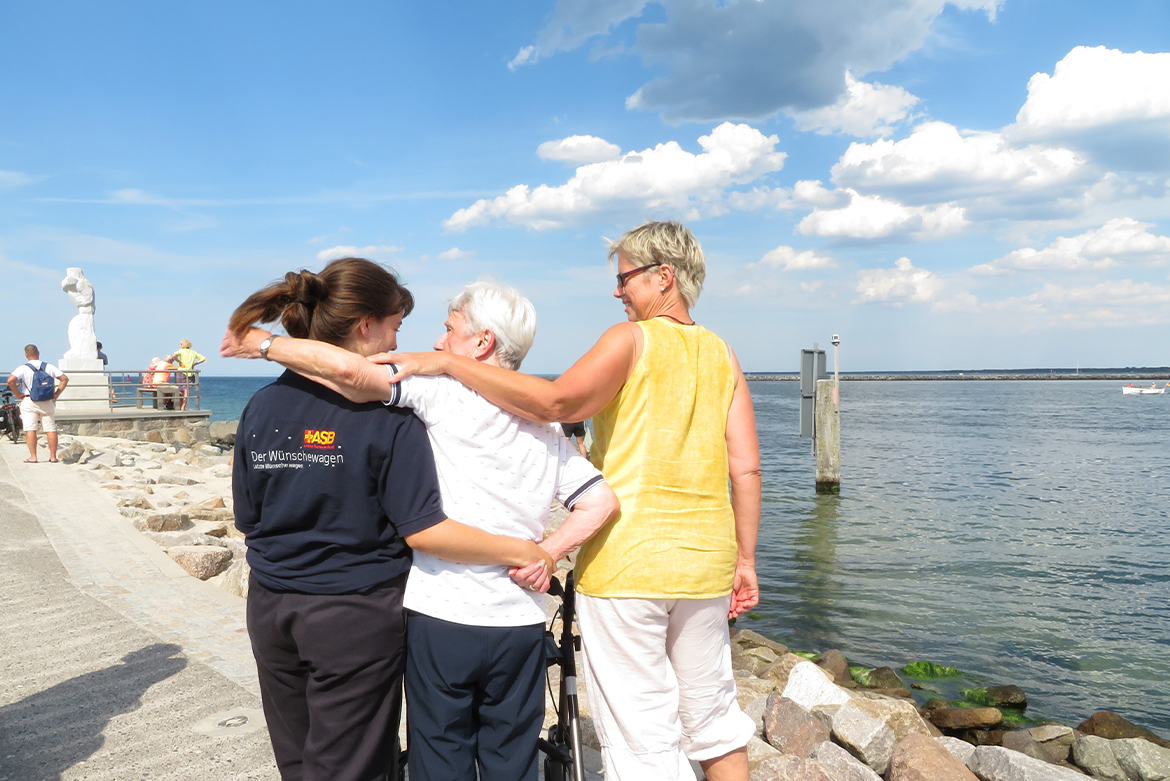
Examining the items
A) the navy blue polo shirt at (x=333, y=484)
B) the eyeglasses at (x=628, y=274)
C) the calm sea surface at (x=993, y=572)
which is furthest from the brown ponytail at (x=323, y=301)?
the calm sea surface at (x=993, y=572)

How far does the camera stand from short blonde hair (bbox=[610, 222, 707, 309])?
2.44 metres

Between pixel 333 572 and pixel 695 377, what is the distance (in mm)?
1158

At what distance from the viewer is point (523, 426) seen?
2100 millimetres

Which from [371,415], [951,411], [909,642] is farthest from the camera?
[951,411]

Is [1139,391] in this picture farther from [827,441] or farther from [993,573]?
[993,573]

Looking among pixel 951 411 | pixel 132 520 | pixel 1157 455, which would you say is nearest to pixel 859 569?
pixel 132 520

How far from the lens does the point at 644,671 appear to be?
225 cm

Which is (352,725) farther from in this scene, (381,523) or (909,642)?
(909,642)

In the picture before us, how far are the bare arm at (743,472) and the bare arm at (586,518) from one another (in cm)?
52

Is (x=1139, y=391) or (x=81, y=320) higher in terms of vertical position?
(x=81, y=320)

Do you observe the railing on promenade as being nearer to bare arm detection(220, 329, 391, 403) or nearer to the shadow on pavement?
the shadow on pavement

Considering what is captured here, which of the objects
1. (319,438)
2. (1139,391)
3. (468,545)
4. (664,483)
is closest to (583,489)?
(664,483)

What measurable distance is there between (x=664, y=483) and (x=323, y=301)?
1.07 meters

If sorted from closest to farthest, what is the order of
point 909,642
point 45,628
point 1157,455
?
1. point 45,628
2. point 909,642
3. point 1157,455
